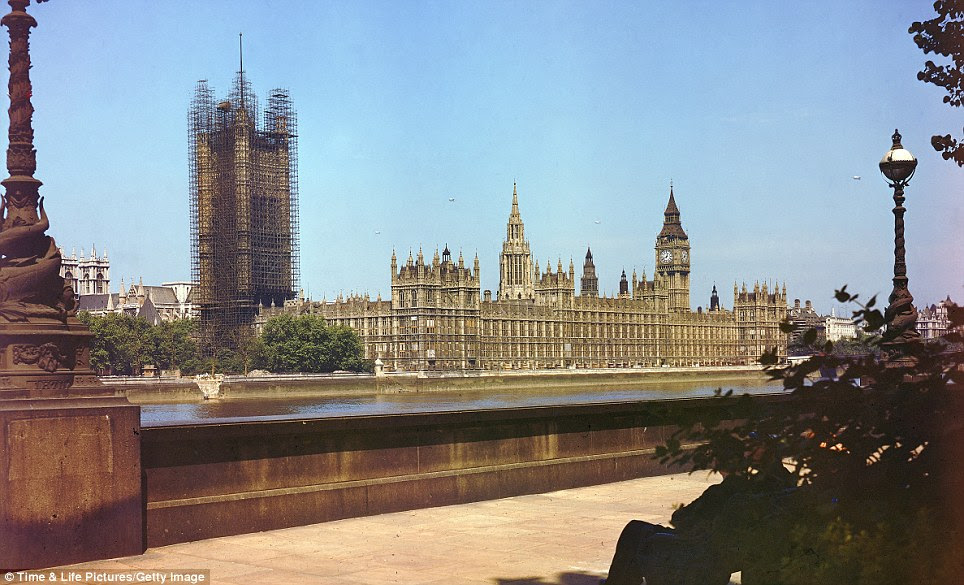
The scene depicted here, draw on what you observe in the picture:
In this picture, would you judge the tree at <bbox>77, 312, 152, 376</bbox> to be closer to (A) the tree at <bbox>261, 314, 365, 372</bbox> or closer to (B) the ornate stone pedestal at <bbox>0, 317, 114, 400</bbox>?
(A) the tree at <bbox>261, 314, 365, 372</bbox>

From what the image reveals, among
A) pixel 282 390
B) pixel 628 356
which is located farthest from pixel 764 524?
pixel 628 356

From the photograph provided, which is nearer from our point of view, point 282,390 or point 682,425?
point 682,425

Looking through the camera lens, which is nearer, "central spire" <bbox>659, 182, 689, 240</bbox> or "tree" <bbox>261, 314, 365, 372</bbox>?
"tree" <bbox>261, 314, 365, 372</bbox>

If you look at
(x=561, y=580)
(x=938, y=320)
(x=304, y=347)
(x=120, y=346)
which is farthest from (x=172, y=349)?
(x=561, y=580)

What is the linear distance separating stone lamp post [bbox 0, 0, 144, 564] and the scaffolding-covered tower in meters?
108

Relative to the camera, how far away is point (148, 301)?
152 metres

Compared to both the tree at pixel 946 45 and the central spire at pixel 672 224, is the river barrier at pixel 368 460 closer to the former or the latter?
the tree at pixel 946 45

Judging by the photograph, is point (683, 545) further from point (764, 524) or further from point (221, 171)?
point (221, 171)

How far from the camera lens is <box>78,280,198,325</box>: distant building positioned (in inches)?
6152

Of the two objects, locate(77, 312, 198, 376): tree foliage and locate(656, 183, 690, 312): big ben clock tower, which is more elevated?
locate(656, 183, 690, 312): big ben clock tower

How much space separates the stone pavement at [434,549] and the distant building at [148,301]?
146m

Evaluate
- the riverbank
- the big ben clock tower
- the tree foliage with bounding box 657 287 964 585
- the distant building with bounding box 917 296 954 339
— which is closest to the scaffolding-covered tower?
the riverbank

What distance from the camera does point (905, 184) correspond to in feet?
50.8

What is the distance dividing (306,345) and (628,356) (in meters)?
51.1
